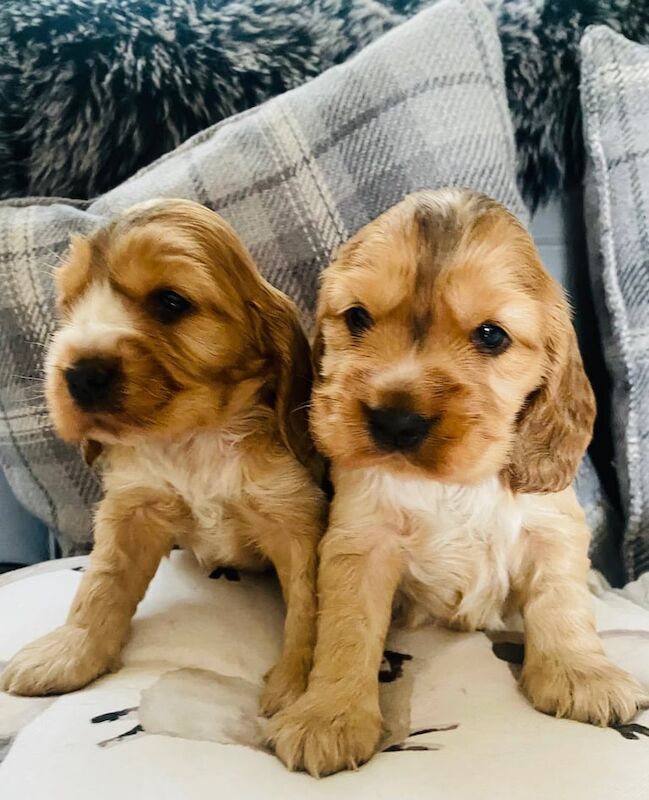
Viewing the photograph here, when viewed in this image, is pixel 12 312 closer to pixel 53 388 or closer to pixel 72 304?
pixel 72 304

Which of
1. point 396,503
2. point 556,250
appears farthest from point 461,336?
point 556,250

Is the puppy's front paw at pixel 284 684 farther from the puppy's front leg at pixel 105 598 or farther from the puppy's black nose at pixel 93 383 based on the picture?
the puppy's black nose at pixel 93 383

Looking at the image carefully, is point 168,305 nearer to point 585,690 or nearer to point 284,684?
point 284,684

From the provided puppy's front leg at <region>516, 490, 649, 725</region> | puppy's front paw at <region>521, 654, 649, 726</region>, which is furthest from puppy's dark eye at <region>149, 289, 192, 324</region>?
puppy's front paw at <region>521, 654, 649, 726</region>

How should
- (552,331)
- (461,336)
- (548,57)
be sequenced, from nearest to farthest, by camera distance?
(461,336)
(552,331)
(548,57)

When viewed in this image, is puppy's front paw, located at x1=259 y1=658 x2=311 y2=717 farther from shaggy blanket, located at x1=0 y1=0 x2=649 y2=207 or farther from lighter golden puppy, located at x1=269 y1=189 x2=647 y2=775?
shaggy blanket, located at x1=0 y1=0 x2=649 y2=207

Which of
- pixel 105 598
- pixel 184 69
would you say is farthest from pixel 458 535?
pixel 184 69

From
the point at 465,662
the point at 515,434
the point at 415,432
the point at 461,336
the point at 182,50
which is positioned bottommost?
the point at 465,662
